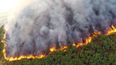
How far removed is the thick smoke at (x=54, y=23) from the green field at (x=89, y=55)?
186 centimetres

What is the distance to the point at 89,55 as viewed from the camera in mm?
52531

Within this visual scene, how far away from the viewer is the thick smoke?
2206 inches

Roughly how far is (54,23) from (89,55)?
979 cm

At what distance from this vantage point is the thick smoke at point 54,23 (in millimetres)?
56031

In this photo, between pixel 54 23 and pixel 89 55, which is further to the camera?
pixel 54 23

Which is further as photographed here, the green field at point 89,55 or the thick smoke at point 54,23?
the thick smoke at point 54,23

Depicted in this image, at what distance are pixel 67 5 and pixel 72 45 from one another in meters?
9.00

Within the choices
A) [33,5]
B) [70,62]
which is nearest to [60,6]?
[33,5]

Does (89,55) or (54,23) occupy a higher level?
(54,23)

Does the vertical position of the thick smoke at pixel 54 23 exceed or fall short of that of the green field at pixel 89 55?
it exceeds it

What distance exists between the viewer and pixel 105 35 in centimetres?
5509

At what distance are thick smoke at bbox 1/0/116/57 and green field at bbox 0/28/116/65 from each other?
1.86 metres

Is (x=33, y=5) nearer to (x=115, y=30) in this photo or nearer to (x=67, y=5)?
(x=67, y=5)

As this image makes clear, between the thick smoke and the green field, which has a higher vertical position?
the thick smoke
